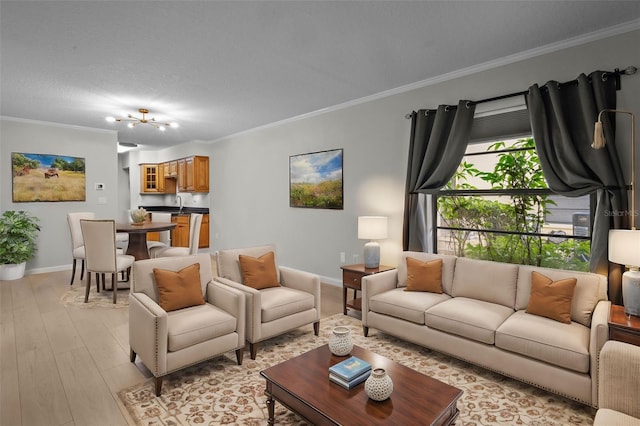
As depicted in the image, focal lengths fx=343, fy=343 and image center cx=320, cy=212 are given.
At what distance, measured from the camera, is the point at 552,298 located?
8.59 ft

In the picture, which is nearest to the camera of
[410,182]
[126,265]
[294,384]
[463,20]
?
[294,384]

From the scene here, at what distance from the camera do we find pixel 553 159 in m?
3.11

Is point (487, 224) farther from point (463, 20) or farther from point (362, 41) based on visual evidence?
point (362, 41)

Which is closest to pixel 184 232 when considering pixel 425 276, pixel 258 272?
pixel 258 272

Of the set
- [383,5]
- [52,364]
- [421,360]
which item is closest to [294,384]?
[421,360]

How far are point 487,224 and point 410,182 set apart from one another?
97 cm

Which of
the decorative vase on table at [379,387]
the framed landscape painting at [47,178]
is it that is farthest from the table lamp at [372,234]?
the framed landscape painting at [47,178]

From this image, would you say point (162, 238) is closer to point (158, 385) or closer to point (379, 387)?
point (158, 385)

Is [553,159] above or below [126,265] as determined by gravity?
above

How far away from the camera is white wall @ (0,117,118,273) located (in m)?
5.81

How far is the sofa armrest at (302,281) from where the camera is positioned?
3.46 m

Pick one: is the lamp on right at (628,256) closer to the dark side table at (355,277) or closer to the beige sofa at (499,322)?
the beige sofa at (499,322)

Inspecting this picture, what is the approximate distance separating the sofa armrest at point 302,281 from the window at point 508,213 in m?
1.68

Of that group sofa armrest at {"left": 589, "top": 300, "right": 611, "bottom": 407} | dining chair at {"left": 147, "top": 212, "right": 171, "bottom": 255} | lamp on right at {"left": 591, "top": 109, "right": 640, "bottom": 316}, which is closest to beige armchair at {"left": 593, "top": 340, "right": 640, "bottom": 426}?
sofa armrest at {"left": 589, "top": 300, "right": 611, "bottom": 407}
